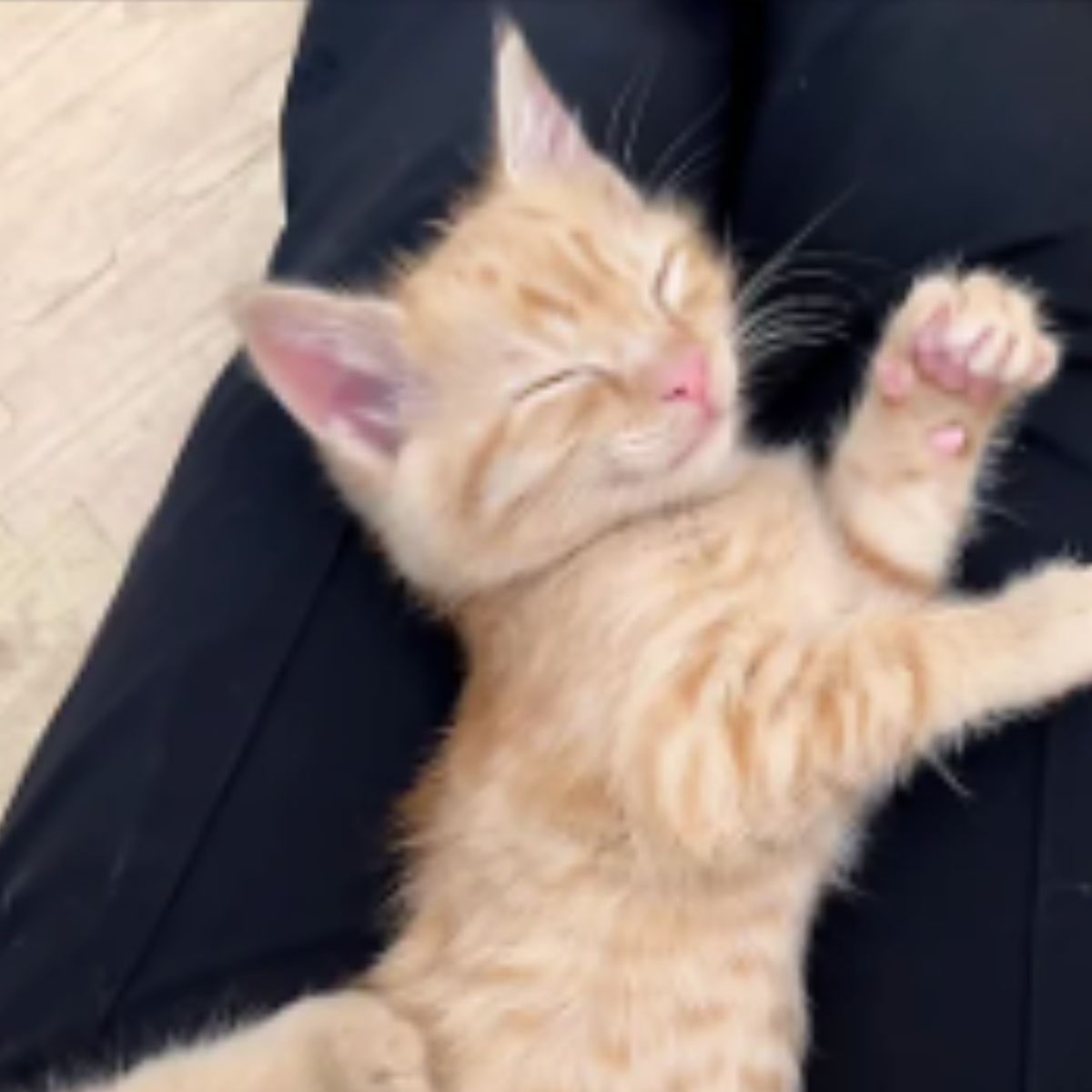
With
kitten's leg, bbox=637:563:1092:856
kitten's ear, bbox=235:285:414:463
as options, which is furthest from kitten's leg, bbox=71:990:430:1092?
kitten's ear, bbox=235:285:414:463

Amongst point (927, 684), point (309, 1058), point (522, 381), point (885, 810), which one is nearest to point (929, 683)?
point (927, 684)

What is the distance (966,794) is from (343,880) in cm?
40

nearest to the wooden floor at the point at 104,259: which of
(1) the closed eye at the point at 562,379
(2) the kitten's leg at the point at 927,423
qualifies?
(1) the closed eye at the point at 562,379

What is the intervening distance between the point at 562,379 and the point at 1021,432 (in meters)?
0.30

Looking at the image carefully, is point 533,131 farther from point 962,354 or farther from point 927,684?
point 927,684

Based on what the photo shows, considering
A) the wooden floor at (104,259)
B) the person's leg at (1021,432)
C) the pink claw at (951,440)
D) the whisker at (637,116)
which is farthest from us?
the wooden floor at (104,259)

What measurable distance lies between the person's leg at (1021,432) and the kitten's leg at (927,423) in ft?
0.11

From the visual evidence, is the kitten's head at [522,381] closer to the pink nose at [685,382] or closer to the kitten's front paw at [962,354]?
the pink nose at [685,382]

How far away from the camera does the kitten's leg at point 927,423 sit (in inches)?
39.6

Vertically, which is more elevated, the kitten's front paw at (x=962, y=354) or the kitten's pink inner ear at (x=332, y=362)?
the kitten's pink inner ear at (x=332, y=362)

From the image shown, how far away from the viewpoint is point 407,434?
104cm

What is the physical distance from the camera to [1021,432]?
1054 millimetres

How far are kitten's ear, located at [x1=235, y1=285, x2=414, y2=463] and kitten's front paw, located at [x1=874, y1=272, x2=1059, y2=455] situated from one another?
0.31 m

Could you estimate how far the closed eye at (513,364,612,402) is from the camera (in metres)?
1.02
